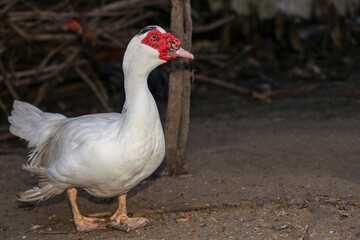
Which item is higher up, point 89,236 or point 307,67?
point 307,67

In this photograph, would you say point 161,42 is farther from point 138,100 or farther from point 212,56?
point 212,56

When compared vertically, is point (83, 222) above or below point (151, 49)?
below

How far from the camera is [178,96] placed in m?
5.54

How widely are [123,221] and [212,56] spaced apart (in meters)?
5.50

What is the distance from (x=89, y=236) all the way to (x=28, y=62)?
244 inches

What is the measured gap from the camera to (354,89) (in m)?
8.86

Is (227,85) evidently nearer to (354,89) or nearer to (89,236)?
(354,89)

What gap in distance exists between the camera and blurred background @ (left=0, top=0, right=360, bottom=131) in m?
8.73

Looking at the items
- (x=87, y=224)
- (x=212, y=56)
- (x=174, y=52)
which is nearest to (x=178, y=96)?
(x=174, y=52)

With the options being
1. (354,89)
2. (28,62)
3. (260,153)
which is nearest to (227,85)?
(354,89)

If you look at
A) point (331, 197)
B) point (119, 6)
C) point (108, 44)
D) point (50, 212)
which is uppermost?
point (119, 6)

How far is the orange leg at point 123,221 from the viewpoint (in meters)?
4.61

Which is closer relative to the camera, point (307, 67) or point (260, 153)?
point (260, 153)

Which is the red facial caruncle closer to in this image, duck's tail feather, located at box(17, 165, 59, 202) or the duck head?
the duck head
